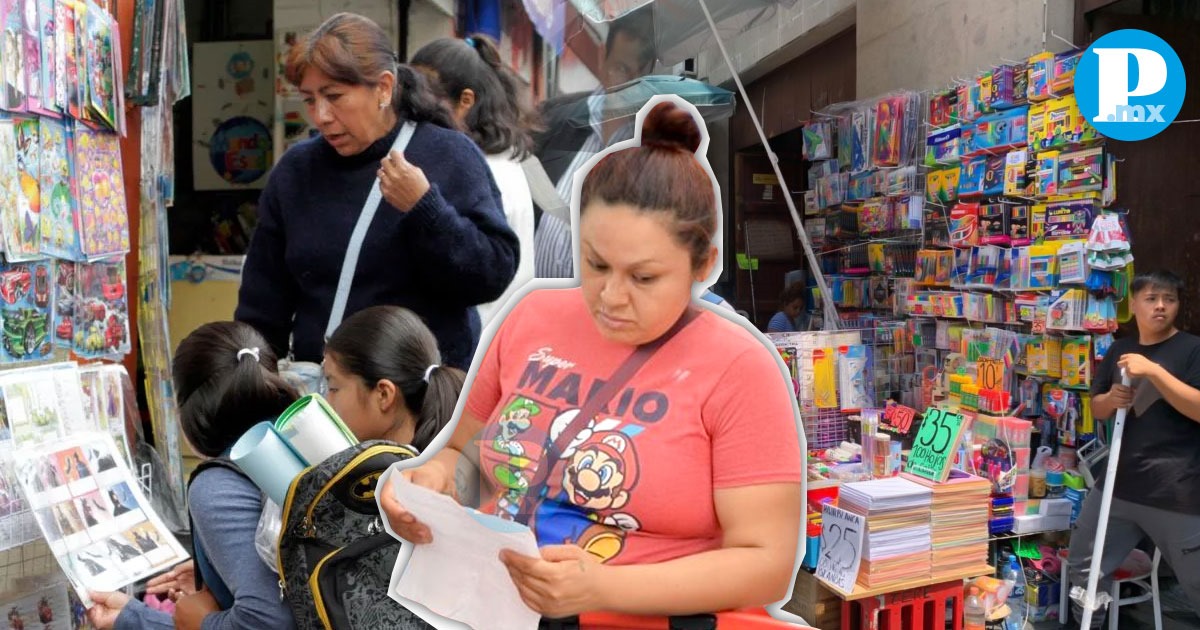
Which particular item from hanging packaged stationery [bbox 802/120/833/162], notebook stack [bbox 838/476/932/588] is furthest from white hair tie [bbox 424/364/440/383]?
hanging packaged stationery [bbox 802/120/833/162]

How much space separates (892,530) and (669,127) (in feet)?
6.94

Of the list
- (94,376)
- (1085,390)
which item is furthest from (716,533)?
(1085,390)

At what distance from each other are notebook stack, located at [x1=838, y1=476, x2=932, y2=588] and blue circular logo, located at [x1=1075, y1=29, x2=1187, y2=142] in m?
1.53

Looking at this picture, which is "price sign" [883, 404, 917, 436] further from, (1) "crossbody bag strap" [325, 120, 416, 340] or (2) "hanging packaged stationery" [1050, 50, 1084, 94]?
(1) "crossbody bag strap" [325, 120, 416, 340]

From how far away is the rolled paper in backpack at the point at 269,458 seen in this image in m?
1.27

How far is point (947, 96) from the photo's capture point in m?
4.68

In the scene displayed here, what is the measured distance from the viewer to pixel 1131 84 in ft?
10.7

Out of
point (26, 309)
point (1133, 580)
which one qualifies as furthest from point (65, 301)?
point (1133, 580)

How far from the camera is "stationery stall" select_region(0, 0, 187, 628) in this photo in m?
2.09

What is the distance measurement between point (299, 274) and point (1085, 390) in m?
3.28

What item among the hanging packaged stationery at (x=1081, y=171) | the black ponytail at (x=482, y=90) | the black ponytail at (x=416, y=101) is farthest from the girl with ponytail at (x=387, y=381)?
the hanging packaged stationery at (x=1081, y=171)

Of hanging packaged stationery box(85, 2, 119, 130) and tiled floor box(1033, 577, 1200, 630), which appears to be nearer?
hanging packaged stationery box(85, 2, 119, 130)

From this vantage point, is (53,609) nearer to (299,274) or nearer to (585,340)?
(299,274)

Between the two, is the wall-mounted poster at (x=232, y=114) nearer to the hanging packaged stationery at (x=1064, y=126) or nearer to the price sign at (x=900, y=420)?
the price sign at (x=900, y=420)
